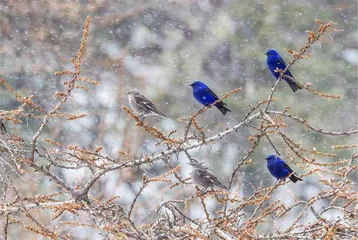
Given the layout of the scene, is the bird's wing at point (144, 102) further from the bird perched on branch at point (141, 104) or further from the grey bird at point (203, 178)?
the grey bird at point (203, 178)

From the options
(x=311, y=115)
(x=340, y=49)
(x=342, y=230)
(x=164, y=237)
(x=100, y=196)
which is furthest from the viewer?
(x=340, y=49)

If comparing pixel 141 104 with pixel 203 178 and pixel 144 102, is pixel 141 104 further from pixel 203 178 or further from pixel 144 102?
pixel 203 178

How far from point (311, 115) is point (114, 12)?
5049mm

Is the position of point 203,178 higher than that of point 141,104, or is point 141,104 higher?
point 141,104

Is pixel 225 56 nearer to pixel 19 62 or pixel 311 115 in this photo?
pixel 311 115

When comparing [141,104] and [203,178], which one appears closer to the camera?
[203,178]

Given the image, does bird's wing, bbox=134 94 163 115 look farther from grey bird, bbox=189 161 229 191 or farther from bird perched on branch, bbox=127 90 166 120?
grey bird, bbox=189 161 229 191

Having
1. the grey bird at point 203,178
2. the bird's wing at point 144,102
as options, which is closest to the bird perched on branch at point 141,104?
the bird's wing at point 144,102

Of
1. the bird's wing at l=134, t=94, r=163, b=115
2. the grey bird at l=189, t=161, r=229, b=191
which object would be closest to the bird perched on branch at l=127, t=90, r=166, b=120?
the bird's wing at l=134, t=94, r=163, b=115

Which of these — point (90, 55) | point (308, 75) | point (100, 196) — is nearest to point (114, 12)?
point (90, 55)

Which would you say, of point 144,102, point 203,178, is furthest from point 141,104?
point 203,178

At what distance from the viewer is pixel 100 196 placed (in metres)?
9.68

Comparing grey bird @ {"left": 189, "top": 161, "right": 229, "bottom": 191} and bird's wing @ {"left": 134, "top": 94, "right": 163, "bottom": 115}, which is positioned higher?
bird's wing @ {"left": 134, "top": 94, "right": 163, "bottom": 115}

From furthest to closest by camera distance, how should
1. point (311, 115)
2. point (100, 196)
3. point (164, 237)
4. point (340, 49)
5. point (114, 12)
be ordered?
point (114, 12)
point (340, 49)
point (311, 115)
point (100, 196)
point (164, 237)
